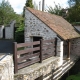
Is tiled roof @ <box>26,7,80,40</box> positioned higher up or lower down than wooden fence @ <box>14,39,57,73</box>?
higher up

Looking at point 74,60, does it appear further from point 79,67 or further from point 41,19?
point 41,19

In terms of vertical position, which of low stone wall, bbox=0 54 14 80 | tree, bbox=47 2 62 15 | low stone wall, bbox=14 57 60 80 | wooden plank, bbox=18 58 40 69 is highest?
tree, bbox=47 2 62 15

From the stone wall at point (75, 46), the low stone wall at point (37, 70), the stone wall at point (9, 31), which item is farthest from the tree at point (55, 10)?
the low stone wall at point (37, 70)

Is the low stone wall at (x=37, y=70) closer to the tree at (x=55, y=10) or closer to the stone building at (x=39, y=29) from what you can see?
the stone building at (x=39, y=29)

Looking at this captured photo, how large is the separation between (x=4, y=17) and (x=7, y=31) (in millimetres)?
12298

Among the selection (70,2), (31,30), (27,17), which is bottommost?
(31,30)

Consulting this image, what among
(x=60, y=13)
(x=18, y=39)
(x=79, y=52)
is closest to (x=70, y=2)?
(x=60, y=13)

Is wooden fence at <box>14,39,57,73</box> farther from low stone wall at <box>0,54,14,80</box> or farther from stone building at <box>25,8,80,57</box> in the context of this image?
low stone wall at <box>0,54,14,80</box>

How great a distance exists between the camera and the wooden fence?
705 centimetres

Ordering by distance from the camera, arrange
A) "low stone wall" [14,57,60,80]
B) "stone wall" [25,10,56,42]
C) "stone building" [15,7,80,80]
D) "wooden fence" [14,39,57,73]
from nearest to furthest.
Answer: "low stone wall" [14,57,60,80] → "wooden fence" [14,39,57,73] → "stone building" [15,7,80,80] → "stone wall" [25,10,56,42]

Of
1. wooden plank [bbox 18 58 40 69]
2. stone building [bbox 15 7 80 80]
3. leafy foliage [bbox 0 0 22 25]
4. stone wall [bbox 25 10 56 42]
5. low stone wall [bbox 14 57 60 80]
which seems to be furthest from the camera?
leafy foliage [bbox 0 0 22 25]

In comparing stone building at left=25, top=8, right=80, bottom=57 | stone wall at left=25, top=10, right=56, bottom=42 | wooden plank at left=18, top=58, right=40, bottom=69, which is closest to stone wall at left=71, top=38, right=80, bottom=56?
stone building at left=25, top=8, right=80, bottom=57

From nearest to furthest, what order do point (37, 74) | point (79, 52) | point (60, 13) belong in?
point (37, 74) < point (79, 52) < point (60, 13)

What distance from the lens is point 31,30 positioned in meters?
11.7
